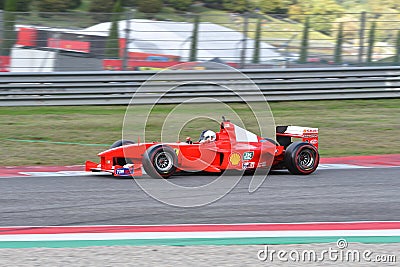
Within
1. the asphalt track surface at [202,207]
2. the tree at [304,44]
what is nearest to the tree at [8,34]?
the tree at [304,44]

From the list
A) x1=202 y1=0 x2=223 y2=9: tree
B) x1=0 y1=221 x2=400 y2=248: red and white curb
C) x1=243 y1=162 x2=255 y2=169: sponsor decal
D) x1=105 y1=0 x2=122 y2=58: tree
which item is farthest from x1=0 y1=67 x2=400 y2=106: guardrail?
x1=0 y1=221 x2=400 y2=248: red and white curb

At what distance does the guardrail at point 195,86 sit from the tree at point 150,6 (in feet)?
29.9

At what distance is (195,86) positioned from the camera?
13.7m

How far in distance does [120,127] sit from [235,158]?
451 cm

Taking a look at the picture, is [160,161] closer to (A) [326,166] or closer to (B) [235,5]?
(A) [326,166]

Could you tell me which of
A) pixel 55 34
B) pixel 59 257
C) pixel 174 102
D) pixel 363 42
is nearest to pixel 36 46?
pixel 55 34

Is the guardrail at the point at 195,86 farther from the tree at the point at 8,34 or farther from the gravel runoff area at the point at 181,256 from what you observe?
the gravel runoff area at the point at 181,256

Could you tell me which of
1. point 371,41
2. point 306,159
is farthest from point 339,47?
point 306,159

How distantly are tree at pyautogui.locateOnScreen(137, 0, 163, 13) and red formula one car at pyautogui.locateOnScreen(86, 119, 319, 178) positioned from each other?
15115mm

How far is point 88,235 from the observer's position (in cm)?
519

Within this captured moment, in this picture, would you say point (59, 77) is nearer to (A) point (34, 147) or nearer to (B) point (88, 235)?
(A) point (34, 147)

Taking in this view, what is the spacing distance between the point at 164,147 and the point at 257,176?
3.76 ft

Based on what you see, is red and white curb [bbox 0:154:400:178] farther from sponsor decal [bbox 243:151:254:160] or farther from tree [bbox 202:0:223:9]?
tree [bbox 202:0:223:9]

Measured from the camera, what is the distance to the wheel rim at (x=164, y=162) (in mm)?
7359
